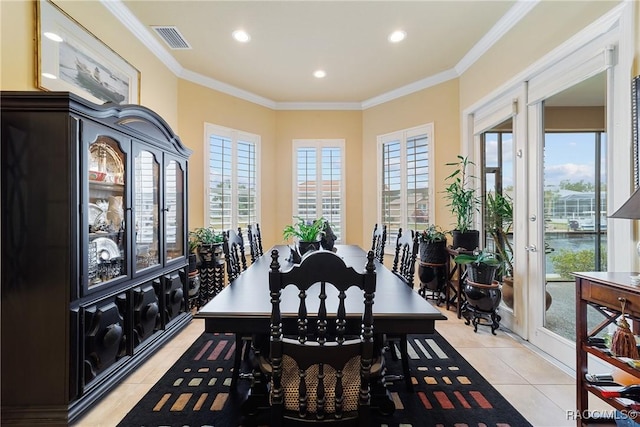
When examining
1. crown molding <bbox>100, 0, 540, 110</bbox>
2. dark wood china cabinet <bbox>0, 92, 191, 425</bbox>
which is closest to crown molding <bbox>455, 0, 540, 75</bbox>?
crown molding <bbox>100, 0, 540, 110</bbox>

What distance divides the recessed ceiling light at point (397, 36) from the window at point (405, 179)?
1.41 meters

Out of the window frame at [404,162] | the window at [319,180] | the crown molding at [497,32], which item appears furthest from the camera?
the window at [319,180]

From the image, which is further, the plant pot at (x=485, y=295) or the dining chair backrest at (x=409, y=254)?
the plant pot at (x=485, y=295)

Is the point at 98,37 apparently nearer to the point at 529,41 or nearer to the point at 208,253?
the point at 208,253

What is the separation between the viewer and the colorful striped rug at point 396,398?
6.12 ft

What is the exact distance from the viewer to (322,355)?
1.28 metres

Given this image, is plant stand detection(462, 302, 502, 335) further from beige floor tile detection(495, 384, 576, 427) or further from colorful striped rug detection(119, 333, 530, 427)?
beige floor tile detection(495, 384, 576, 427)

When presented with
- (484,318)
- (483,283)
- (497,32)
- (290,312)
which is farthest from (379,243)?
(497,32)

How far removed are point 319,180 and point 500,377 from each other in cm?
375

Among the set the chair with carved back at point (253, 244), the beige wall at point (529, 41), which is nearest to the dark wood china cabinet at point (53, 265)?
the chair with carved back at point (253, 244)

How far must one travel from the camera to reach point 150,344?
8.77 feet

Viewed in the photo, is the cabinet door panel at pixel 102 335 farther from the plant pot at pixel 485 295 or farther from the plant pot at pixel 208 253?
the plant pot at pixel 485 295

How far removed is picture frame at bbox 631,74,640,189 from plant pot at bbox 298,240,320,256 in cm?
222

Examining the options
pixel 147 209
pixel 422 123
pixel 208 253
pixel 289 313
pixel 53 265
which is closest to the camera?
pixel 289 313
